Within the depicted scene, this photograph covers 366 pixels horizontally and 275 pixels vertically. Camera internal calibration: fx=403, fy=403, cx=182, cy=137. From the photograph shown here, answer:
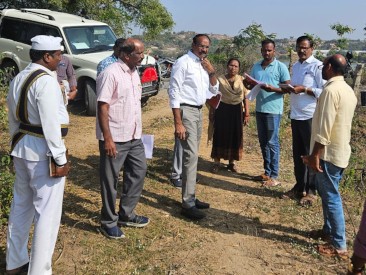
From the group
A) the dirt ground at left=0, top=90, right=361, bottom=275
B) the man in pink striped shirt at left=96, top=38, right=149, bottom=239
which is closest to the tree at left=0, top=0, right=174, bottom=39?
the dirt ground at left=0, top=90, right=361, bottom=275

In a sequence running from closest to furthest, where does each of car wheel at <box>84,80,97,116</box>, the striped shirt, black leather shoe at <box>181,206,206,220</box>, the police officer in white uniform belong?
the police officer in white uniform
the striped shirt
black leather shoe at <box>181,206,206,220</box>
car wheel at <box>84,80,97,116</box>

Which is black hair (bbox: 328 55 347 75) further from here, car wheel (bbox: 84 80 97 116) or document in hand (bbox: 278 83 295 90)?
car wheel (bbox: 84 80 97 116)

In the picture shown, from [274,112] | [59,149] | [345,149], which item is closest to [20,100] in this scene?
[59,149]

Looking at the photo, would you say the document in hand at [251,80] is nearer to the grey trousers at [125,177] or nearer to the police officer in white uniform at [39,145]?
the grey trousers at [125,177]

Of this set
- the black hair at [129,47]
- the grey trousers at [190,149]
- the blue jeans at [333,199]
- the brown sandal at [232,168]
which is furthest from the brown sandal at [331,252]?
the black hair at [129,47]

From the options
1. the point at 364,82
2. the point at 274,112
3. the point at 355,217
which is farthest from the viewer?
the point at 364,82

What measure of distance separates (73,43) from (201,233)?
5.98 metres

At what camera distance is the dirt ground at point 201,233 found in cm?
334

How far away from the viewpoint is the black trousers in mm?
4449

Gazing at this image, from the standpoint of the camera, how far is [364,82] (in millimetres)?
13133

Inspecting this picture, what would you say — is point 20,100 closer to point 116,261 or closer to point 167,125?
point 116,261

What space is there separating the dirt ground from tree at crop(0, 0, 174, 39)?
909cm

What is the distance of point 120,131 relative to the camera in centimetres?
349

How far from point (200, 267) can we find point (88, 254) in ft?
3.10
